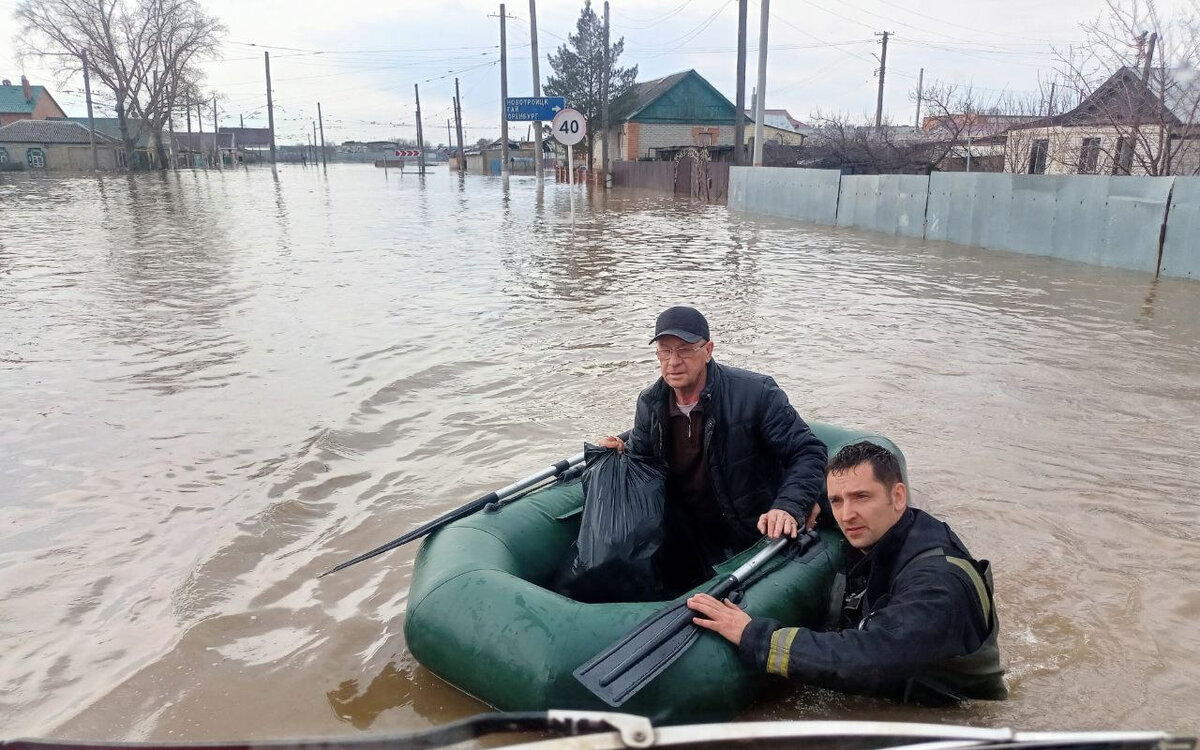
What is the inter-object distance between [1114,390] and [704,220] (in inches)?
577

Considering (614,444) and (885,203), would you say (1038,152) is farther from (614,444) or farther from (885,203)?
(614,444)

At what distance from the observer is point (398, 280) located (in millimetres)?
11523

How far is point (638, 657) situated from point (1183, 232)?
1171 centimetres

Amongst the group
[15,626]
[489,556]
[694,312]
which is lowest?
[15,626]

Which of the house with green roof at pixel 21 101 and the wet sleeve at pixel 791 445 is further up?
the house with green roof at pixel 21 101

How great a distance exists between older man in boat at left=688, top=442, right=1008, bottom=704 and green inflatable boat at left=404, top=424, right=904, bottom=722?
15cm

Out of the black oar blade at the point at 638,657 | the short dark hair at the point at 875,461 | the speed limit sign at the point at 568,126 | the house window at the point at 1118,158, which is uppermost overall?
the speed limit sign at the point at 568,126

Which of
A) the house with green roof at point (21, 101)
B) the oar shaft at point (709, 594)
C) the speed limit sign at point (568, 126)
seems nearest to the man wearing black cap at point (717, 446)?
the oar shaft at point (709, 594)

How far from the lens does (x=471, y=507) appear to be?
3484 millimetres

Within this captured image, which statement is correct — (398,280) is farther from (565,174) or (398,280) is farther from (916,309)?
(565,174)

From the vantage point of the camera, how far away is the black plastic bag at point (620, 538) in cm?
312

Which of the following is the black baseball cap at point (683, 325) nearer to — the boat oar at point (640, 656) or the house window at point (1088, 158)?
the boat oar at point (640, 656)

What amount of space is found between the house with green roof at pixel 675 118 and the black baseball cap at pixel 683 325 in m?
44.6

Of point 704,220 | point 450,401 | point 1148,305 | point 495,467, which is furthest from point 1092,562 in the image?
point 704,220
